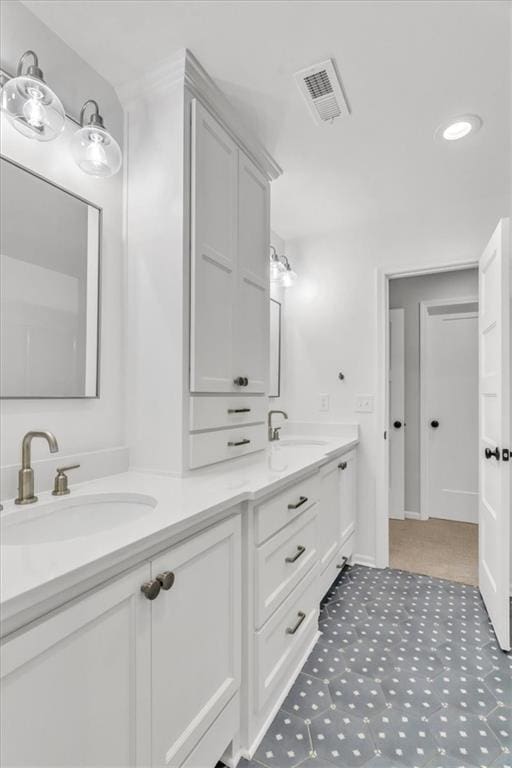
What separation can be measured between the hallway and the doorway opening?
3 centimetres

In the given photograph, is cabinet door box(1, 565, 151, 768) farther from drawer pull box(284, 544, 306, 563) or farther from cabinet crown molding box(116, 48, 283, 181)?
cabinet crown molding box(116, 48, 283, 181)

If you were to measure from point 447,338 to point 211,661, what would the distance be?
3.45m

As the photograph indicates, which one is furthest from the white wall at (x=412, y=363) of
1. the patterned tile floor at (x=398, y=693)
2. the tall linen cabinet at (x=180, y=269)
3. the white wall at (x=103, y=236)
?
the white wall at (x=103, y=236)

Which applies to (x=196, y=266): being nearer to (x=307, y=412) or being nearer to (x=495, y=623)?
(x=307, y=412)

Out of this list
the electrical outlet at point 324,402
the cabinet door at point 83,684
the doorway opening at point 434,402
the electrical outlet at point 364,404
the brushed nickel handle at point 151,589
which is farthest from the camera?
the doorway opening at point 434,402

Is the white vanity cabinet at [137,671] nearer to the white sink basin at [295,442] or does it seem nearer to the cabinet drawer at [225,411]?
the cabinet drawer at [225,411]

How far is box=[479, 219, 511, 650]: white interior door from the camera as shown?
5.94ft

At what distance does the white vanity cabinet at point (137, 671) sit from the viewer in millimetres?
653

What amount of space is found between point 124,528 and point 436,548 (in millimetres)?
2859

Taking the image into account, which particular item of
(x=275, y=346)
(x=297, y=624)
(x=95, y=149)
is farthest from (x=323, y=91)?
(x=297, y=624)

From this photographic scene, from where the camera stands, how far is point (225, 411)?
1.69 m

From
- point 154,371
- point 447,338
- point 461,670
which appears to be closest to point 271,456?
point 154,371

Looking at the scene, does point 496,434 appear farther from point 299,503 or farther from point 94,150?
point 94,150

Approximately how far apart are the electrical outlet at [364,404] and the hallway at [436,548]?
1.09m
